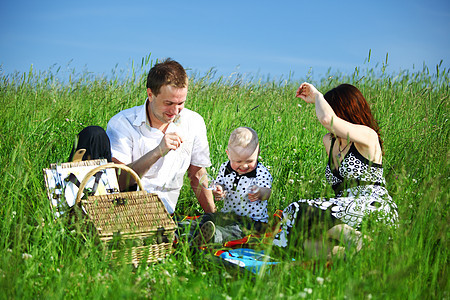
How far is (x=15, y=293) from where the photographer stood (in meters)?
2.09

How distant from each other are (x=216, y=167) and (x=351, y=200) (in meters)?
1.90

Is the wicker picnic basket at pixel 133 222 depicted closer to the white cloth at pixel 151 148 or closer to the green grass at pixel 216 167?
the green grass at pixel 216 167

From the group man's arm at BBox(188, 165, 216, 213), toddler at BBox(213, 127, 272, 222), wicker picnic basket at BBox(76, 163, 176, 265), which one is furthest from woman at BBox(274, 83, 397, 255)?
man's arm at BBox(188, 165, 216, 213)

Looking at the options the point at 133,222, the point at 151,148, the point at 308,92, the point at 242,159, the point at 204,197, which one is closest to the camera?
the point at 133,222

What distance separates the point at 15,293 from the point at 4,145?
2242 mm

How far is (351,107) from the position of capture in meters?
3.30

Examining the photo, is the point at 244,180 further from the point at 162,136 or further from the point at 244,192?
the point at 162,136

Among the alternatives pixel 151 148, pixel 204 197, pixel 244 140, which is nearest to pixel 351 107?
pixel 244 140

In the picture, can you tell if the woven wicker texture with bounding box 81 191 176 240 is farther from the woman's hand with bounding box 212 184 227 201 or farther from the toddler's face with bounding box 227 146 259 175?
the toddler's face with bounding box 227 146 259 175

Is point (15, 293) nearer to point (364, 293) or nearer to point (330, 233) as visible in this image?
point (364, 293)

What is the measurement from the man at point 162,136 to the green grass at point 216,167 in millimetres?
437

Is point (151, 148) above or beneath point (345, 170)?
beneath

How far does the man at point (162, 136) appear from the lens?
3.55 metres

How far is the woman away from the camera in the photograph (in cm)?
295
